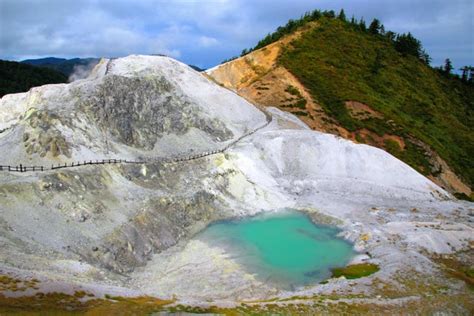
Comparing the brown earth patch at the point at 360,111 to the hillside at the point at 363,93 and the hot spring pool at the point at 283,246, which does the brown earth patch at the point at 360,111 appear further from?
the hot spring pool at the point at 283,246

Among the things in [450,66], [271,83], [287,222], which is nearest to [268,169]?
[287,222]

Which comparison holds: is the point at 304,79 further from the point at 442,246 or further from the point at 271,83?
the point at 442,246

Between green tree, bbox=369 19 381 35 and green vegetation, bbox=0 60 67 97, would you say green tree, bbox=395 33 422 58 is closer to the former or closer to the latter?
green tree, bbox=369 19 381 35

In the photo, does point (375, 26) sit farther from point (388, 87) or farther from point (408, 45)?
point (388, 87)

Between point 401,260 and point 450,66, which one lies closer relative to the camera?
point 401,260

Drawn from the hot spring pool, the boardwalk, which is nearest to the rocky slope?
the boardwalk

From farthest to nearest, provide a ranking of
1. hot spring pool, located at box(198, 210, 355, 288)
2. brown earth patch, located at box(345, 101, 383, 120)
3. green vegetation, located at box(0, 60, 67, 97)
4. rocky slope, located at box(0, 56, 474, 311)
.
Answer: green vegetation, located at box(0, 60, 67, 97) → brown earth patch, located at box(345, 101, 383, 120) → hot spring pool, located at box(198, 210, 355, 288) → rocky slope, located at box(0, 56, 474, 311)
